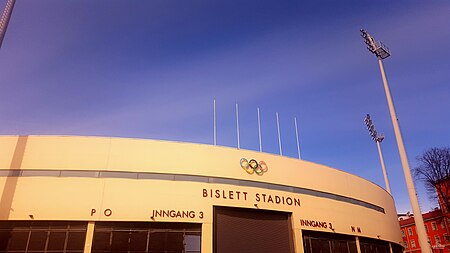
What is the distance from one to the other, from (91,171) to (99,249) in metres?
5.66

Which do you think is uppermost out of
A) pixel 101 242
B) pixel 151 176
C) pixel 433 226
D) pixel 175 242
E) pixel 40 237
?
pixel 433 226

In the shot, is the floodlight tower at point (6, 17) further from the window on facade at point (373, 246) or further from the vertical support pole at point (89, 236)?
the window on facade at point (373, 246)

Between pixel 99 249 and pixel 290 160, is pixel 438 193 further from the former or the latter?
pixel 99 249

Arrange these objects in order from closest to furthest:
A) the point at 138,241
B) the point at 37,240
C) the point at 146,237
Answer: the point at 37,240 < the point at 138,241 < the point at 146,237

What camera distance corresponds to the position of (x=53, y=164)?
1054 inches

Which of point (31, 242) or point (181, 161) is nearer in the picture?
point (31, 242)

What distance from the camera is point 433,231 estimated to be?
7956 centimetres

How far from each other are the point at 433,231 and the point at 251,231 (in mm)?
68251

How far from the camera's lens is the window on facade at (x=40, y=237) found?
2483cm

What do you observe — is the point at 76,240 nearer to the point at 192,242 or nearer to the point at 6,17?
the point at 192,242

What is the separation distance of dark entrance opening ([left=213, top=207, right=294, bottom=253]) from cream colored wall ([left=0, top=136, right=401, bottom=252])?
0.73 meters

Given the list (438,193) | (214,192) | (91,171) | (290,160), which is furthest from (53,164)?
(438,193)

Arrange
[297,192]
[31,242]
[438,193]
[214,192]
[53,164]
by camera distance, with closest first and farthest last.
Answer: [31,242], [53,164], [214,192], [297,192], [438,193]

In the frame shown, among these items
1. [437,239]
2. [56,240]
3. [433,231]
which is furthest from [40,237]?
[433,231]
